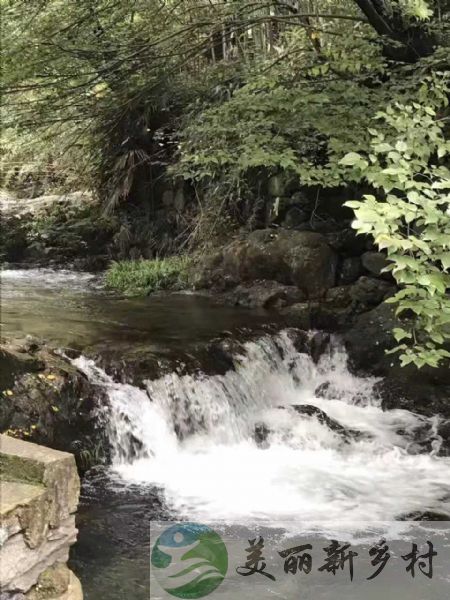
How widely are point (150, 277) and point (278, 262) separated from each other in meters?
2.49

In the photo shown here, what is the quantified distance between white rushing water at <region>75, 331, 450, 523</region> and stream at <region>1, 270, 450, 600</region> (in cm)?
1

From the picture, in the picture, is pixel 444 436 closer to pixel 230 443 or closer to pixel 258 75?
pixel 230 443

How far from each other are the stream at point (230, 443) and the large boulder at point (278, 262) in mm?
1250

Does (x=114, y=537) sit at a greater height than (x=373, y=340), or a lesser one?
lesser

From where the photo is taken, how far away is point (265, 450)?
240 inches

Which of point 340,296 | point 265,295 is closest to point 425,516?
point 340,296

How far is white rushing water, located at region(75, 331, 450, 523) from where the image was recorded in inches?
192

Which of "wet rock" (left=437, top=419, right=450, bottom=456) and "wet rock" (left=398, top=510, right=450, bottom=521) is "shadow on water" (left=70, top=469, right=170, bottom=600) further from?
"wet rock" (left=437, top=419, right=450, bottom=456)

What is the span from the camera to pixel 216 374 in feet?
22.0

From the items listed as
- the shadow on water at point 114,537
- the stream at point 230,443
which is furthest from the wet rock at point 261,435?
the shadow on water at point 114,537

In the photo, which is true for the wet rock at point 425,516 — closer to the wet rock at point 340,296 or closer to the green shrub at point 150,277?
the wet rock at point 340,296

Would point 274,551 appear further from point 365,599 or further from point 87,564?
point 87,564

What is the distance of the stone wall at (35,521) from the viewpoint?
7.13 ft

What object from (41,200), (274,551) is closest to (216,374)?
(274,551)
